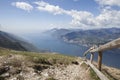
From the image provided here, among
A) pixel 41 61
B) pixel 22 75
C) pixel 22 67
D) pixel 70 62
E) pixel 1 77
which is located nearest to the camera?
pixel 1 77

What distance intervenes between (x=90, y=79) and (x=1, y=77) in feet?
17.2

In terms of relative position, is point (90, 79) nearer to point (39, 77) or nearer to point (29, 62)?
point (39, 77)

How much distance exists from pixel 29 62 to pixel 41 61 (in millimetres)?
1720

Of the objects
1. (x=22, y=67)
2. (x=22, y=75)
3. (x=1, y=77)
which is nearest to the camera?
(x=1, y=77)

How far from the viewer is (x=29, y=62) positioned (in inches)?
572

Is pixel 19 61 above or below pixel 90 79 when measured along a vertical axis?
above

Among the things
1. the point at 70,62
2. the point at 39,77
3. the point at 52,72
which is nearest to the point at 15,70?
the point at 39,77

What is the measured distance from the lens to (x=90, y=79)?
11148 mm

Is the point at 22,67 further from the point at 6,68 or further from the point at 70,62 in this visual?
the point at 70,62

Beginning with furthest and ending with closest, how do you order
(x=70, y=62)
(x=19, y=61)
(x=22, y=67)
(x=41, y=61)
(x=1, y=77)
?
1. (x=70, y=62)
2. (x=41, y=61)
3. (x=19, y=61)
4. (x=22, y=67)
5. (x=1, y=77)

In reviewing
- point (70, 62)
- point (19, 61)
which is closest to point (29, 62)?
point (19, 61)

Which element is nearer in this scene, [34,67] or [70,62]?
[34,67]

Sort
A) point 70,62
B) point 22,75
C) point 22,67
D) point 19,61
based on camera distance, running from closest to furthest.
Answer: point 22,75, point 22,67, point 19,61, point 70,62

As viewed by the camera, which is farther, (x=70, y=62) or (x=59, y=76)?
(x=70, y=62)
